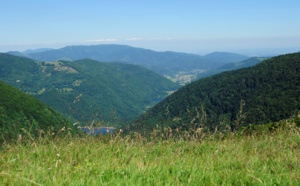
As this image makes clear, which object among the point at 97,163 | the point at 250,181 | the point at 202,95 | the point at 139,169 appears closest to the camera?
the point at 250,181

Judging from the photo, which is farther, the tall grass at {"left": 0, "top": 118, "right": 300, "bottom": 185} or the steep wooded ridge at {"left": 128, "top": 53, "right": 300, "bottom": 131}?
the steep wooded ridge at {"left": 128, "top": 53, "right": 300, "bottom": 131}

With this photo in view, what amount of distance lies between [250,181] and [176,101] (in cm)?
16384

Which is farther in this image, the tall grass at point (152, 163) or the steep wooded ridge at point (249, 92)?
the steep wooded ridge at point (249, 92)

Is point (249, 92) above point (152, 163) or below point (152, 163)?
below

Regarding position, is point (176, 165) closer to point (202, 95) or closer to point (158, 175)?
point (158, 175)

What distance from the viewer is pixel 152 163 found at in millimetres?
4438

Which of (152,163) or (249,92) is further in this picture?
(249,92)

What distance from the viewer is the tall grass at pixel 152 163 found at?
3.73 meters

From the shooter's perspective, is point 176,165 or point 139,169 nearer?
point 139,169

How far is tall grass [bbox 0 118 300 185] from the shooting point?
373cm

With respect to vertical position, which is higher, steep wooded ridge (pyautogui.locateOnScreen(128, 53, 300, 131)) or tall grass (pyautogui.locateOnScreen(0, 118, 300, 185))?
tall grass (pyautogui.locateOnScreen(0, 118, 300, 185))

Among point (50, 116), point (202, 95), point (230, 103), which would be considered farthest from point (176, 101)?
point (50, 116)

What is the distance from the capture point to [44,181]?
3547 mm

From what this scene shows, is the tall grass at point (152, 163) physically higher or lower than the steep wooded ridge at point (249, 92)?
higher
